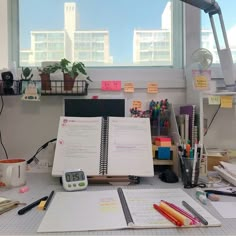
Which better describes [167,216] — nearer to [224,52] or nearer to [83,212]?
[83,212]

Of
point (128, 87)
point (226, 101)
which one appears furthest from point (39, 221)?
point (226, 101)

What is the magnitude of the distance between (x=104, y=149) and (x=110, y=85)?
1.60 ft

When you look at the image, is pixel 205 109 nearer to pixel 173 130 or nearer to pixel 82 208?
pixel 173 130

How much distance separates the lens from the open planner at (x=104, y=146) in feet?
3.66

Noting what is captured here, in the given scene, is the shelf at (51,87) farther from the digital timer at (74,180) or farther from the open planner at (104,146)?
the digital timer at (74,180)

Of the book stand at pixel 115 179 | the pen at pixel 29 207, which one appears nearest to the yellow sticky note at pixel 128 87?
the book stand at pixel 115 179

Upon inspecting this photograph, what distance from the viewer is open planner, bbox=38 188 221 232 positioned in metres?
0.71

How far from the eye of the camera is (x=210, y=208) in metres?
0.85

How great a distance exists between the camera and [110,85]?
60.3 inches

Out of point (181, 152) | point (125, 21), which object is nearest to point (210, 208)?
point (181, 152)

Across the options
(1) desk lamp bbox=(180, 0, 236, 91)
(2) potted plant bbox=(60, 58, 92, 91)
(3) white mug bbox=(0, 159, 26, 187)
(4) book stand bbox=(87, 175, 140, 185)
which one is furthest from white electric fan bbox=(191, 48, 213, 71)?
(3) white mug bbox=(0, 159, 26, 187)

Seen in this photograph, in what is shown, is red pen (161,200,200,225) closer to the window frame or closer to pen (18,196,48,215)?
pen (18,196,48,215)

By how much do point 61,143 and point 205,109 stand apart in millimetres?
854

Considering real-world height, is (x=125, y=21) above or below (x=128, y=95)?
above
